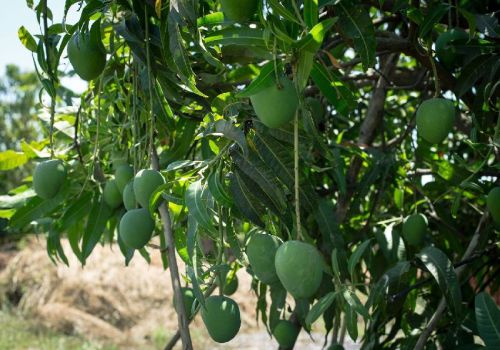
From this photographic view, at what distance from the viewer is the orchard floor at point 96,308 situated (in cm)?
520

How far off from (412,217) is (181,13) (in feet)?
2.84

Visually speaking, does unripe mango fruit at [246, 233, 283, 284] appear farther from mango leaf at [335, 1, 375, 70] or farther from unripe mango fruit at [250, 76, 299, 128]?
mango leaf at [335, 1, 375, 70]

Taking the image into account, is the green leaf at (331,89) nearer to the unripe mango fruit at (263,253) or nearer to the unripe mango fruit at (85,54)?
the unripe mango fruit at (263,253)

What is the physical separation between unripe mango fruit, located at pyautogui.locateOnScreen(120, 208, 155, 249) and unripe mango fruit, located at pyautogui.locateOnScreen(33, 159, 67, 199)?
0.73ft

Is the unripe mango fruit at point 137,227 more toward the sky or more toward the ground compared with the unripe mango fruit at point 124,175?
more toward the ground

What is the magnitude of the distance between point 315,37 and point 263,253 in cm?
27

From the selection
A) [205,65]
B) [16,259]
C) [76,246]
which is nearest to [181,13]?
[205,65]

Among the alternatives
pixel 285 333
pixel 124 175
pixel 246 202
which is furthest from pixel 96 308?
pixel 246 202

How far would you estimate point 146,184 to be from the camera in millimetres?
892

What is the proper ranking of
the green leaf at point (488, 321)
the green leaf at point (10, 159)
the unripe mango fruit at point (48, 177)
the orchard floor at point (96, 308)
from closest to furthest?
the green leaf at point (488, 321) → the unripe mango fruit at point (48, 177) → the green leaf at point (10, 159) → the orchard floor at point (96, 308)

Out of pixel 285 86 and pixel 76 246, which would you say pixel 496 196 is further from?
pixel 76 246

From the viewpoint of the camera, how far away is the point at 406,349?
141 centimetres

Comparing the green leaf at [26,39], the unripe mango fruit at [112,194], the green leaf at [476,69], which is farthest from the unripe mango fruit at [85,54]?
the green leaf at [476,69]

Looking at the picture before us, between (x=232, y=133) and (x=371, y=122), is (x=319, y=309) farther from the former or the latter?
(x=371, y=122)
